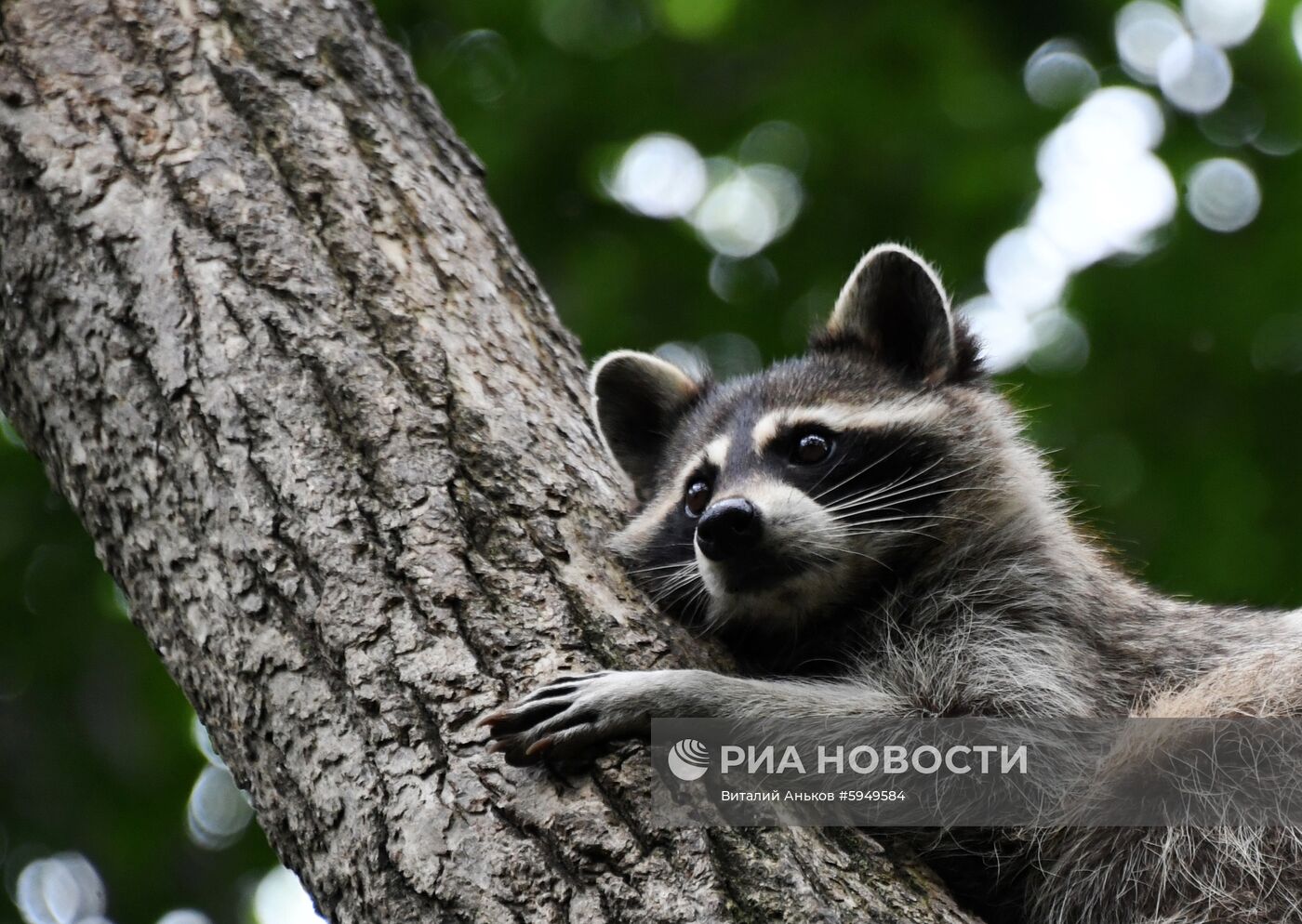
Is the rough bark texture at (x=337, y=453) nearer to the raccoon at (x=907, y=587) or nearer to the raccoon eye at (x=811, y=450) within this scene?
the raccoon at (x=907, y=587)

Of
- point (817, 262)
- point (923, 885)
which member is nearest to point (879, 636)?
point (923, 885)

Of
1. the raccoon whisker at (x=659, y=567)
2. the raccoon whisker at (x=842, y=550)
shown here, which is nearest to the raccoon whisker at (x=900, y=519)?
the raccoon whisker at (x=842, y=550)

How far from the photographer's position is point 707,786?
421 cm

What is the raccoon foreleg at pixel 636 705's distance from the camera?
417 cm

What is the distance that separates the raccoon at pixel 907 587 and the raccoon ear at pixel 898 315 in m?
0.01

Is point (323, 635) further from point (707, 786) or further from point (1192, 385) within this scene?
point (1192, 385)

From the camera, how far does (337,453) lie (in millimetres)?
4953

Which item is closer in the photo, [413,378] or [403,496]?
[403,496]

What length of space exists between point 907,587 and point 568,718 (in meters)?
2.26

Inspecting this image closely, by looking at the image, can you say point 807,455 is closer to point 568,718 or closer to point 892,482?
point 892,482

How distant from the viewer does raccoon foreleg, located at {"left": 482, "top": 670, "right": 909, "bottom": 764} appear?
13.7 ft

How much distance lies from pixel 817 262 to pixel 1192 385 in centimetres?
293

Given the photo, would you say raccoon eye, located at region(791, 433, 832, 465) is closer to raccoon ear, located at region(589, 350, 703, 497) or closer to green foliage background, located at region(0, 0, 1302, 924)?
raccoon ear, located at region(589, 350, 703, 497)

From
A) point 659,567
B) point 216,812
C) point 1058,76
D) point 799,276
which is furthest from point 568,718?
point 1058,76
